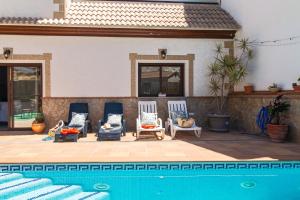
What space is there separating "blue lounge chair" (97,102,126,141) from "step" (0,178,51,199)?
12.7 feet

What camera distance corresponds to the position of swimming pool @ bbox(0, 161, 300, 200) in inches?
217

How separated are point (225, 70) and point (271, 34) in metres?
2.21

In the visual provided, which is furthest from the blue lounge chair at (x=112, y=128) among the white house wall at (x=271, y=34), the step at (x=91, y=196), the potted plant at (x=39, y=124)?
the white house wall at (x=271, y=34)

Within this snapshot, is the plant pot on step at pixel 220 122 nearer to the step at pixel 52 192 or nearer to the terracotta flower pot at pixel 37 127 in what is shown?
the terracotta flower pot at pixel 37 127

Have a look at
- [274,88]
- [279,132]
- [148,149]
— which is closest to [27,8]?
[148,149]

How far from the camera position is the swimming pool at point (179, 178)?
5.50 metres

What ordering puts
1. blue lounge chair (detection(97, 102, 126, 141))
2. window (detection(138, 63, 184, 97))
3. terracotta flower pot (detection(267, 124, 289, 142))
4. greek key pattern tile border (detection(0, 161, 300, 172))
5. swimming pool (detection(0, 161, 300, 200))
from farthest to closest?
1. window (detection(138, 63, 184, 97))
2. blue lounge chair (detection(97, 102, 126, 141))
3. terracotta flower pot (detection(267, 124, 289, 142))
4. greek key pattern tile border (detection(0, 161, 300, 172))
5. swimming pool (detection(0, 161, 300, 200))

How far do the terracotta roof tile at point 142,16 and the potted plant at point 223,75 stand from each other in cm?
123

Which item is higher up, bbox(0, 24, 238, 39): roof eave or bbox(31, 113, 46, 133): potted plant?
bbox(0, 24, 238, 39): roof eave

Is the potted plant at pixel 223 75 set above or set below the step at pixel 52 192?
above

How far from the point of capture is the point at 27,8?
38.1ft

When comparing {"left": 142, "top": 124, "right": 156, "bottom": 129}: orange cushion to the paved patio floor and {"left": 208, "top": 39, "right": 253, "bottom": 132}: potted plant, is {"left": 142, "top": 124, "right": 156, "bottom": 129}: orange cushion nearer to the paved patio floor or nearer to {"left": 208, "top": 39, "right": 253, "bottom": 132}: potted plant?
the paved patio floor

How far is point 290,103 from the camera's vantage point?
9.09 metres

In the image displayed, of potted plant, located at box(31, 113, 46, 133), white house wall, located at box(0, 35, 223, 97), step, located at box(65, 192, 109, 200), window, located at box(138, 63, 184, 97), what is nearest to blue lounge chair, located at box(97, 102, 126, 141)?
Answer: white house wall, located at box(0, 35, 223, 97)
